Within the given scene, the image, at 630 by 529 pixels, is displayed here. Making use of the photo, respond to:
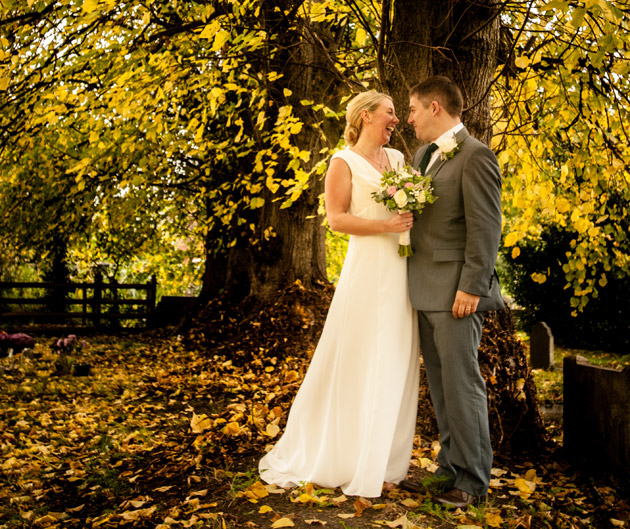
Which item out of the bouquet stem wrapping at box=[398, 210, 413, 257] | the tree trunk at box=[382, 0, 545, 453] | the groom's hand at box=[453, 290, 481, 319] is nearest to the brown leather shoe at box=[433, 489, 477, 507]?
the groom's hand at box=[453, 290, 481, 319]

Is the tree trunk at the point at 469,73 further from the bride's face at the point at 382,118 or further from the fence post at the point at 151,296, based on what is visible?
the fence post at the point at 151,296

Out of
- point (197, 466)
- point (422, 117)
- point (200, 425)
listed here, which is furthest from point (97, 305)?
point (422, 117)

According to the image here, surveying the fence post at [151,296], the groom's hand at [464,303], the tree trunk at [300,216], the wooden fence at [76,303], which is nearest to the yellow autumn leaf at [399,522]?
the groom's hand at [464,303]

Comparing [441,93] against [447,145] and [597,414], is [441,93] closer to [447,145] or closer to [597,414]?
[447,145]

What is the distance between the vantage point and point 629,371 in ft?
13.0

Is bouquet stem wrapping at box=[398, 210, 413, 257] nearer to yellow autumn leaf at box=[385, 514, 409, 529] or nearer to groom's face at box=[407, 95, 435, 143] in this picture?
groom's face at box=[407, 95, 435, 143]

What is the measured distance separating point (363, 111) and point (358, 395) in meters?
1.72

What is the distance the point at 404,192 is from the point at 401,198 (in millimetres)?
39

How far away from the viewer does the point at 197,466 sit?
424 centimetres

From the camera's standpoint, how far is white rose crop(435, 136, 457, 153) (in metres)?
3.36

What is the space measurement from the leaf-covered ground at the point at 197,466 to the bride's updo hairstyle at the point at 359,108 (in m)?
2.18

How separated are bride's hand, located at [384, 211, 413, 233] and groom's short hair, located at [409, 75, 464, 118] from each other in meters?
0.66

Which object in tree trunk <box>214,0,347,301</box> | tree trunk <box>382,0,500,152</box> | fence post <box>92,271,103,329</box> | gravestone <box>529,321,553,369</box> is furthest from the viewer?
fence post <box>92,271,103,329</box>

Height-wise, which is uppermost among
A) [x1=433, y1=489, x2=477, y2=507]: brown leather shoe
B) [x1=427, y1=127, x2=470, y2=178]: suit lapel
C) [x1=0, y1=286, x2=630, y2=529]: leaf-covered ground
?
[x1=427, y1=127, x2=470, y2=178]: suit lapel
